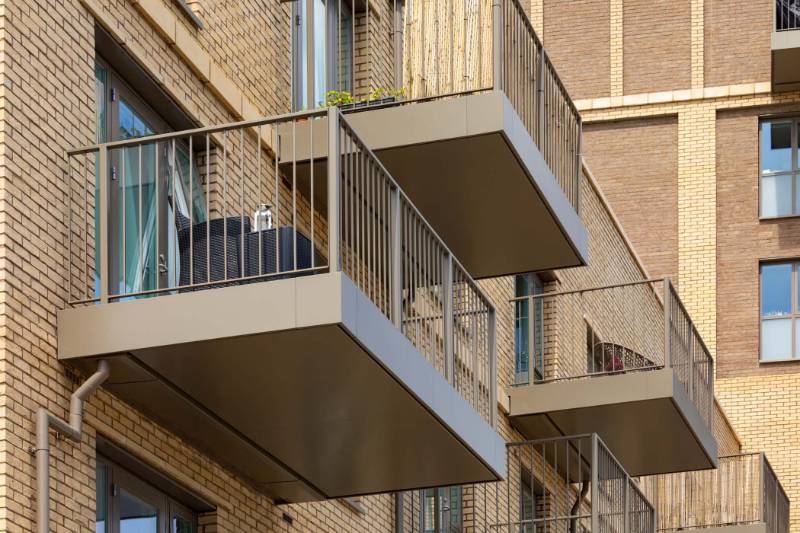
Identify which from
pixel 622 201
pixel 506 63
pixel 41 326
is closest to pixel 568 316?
pixel 506 63

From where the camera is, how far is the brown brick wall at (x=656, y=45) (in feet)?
129

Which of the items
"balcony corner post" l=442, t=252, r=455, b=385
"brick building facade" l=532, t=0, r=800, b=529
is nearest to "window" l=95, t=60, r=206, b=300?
"balcony corner post" l=442, t=252, r=455, b=385

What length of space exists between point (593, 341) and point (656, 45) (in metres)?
17.0

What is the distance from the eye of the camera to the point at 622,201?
38.7 meters

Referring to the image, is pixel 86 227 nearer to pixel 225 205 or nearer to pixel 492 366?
pixel 225 205

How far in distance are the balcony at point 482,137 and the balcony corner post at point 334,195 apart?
301 centimetres

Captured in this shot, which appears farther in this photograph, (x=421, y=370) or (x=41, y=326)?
(x=421, y=370)

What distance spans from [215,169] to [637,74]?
89.4ft

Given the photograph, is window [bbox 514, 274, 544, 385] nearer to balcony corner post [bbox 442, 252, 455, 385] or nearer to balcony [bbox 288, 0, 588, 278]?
balcony [bbox 288, 0, 588, 278]

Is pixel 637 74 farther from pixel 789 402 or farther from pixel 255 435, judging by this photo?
pixel 255 435

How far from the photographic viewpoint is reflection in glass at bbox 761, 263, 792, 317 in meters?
37.3

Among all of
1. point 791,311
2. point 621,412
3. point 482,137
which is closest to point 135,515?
point 482,137

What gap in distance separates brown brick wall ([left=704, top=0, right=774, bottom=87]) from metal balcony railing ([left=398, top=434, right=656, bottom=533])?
58.1ft

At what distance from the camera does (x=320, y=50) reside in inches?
621
